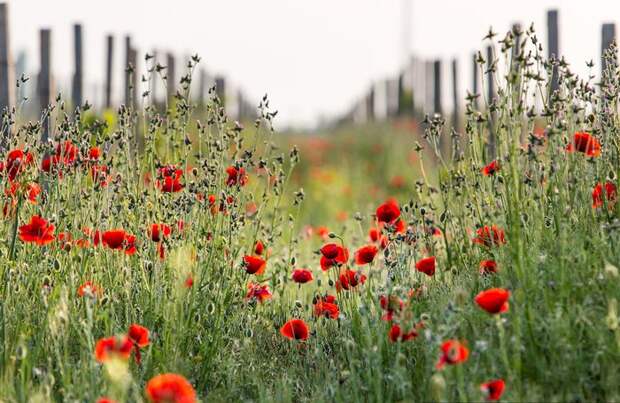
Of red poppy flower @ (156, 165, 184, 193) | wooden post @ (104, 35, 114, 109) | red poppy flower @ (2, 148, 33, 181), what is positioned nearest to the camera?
red poppy flower @ (2, 148, 33, 181)

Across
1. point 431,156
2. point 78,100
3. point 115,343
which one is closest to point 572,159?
point 115,343

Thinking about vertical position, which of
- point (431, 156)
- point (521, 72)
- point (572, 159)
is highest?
point (521, 72)

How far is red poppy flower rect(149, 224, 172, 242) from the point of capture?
3671 millimetres

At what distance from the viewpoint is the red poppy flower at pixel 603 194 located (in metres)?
3.53

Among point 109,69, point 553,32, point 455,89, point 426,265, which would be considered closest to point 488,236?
point 426,265

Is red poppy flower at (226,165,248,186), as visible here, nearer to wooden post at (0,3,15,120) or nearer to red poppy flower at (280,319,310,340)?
red poppy flower at (280,319,310,340)

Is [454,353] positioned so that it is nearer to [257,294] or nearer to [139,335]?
[139,335]

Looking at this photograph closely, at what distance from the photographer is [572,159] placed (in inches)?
134

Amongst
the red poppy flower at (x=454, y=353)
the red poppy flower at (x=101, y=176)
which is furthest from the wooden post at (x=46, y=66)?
the red poppy flower at (x=454, y=353)

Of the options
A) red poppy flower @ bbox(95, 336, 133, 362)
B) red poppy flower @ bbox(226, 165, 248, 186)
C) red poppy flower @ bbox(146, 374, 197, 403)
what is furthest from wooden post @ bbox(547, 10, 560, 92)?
red poppy flower @ bbox(146, 374, 197, 403)

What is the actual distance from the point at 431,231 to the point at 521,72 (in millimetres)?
773

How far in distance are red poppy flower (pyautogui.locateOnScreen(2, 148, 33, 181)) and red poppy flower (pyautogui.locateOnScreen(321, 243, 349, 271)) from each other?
125 centimetres

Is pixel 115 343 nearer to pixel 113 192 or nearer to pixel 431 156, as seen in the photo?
pixel 113 192

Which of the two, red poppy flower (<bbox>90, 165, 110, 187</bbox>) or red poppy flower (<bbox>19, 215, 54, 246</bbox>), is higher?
red poppy flower (<bbox>90, 165, 110, 187</bbox>)
